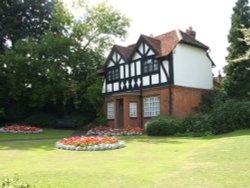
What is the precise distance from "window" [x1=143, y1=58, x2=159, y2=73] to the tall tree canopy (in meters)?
5.57

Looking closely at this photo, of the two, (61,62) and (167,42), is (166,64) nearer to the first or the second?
(167,42)

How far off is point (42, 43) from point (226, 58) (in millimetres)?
16073

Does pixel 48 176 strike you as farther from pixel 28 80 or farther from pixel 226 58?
pixel 28 80

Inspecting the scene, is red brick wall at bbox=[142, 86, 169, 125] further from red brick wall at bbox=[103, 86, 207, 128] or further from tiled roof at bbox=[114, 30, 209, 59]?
tiled roof at bbox=[114, 30, 209, 59]

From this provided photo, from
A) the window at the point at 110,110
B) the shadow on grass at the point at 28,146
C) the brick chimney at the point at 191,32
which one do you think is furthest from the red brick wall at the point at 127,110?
the shadow on grass at the point at 28,146

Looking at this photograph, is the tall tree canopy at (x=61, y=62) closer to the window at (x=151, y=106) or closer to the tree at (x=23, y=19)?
the tree at (x=23, y=19)

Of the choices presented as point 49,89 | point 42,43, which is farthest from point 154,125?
point 42,43

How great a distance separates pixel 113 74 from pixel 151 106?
19.0 ft

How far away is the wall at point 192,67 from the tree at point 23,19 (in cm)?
1607

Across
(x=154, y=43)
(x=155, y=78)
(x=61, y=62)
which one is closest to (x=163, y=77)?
(x=155, y=78)

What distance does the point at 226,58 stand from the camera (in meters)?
27.1

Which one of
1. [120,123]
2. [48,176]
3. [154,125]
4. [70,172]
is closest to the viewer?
[48,176]

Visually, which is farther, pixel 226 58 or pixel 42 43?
pixel 42 43

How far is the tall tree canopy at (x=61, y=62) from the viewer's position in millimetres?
31188
